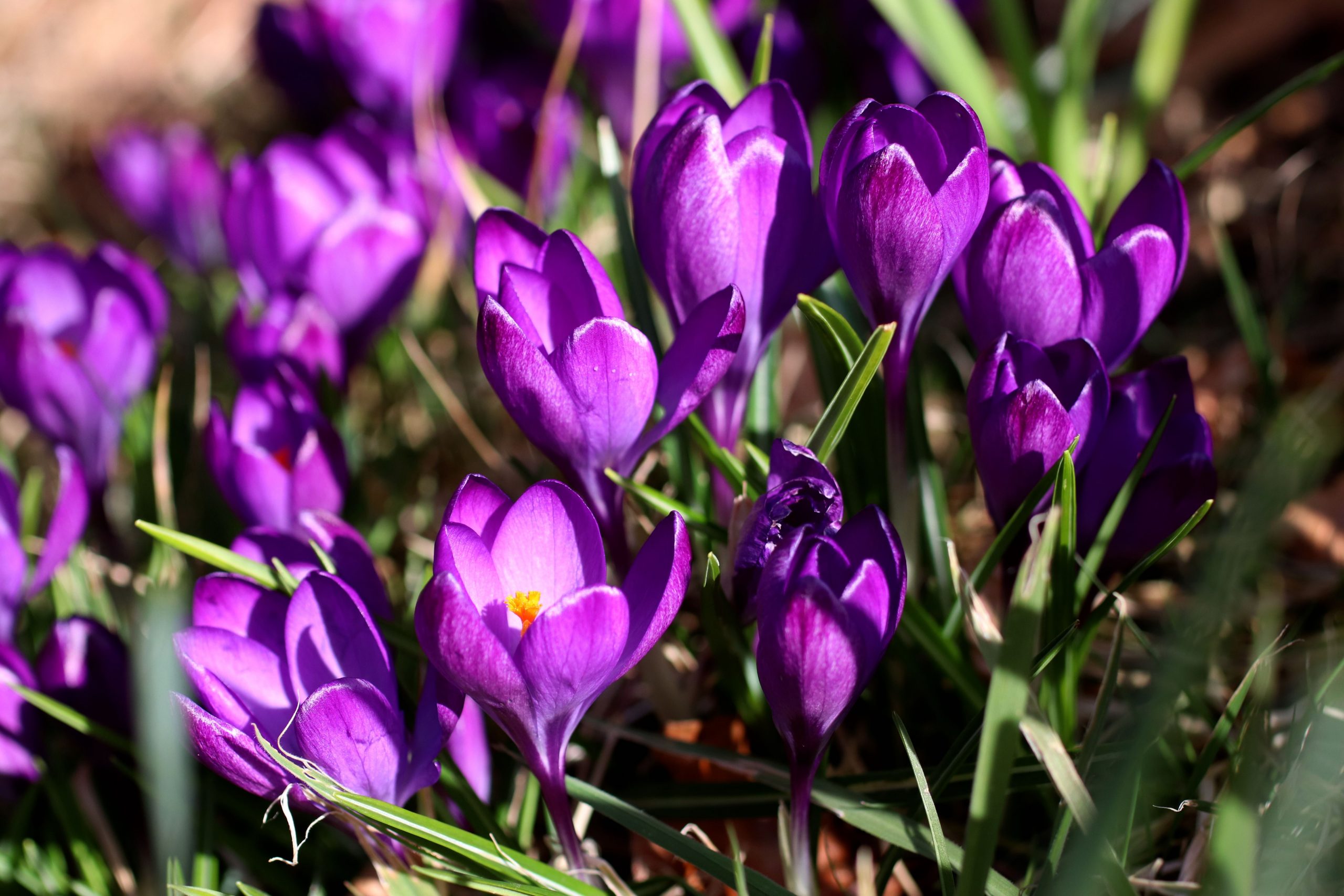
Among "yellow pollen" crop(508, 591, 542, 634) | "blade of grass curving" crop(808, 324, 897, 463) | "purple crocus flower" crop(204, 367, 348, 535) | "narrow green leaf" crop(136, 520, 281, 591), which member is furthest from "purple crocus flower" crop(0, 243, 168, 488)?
"blade of grass curving" crop(808, 324, 897, 463)

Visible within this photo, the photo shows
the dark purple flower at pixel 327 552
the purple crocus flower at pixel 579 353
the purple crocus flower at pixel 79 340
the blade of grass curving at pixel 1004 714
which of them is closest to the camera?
the blade of grass curving at pixel 1004 714

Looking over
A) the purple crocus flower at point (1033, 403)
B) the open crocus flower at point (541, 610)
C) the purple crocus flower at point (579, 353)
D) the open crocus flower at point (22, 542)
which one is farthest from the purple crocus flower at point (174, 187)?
the purple crocus flower at point (1033, 403)

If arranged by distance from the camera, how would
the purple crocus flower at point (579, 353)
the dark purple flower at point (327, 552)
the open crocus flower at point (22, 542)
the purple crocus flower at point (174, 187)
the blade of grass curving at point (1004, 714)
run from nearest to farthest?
the blade of grass curving at point (1004, 714)
the purple crocus flower at point (579, 353)
the dark purple flower at point (327, 552)
the open crocus flower at point (22, 542)
the purple crocus flower at point (174, 187)

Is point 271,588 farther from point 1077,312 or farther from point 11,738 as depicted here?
point 1077,312

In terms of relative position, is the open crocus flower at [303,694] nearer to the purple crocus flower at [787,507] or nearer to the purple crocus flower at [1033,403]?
the purple crocus flower at [787,507]

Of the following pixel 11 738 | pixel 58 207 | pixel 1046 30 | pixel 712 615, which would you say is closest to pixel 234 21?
pixel 58 207
